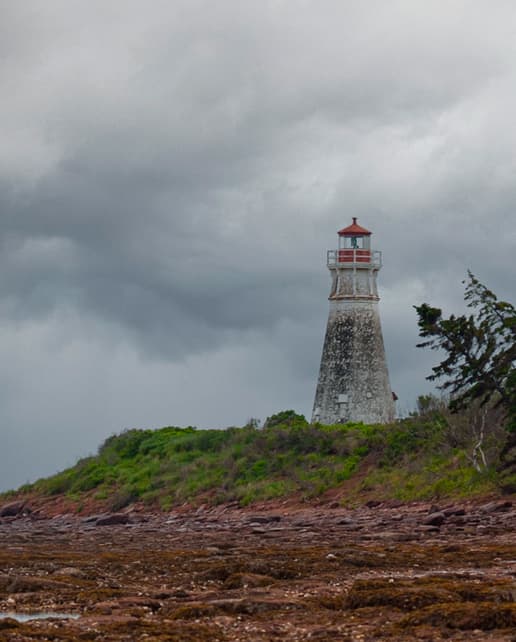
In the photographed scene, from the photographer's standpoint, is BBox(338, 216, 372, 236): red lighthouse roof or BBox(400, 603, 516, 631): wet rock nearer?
BBox(400, 603, 516, 631): wet rock

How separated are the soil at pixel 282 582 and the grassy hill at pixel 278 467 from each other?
8.52 meters

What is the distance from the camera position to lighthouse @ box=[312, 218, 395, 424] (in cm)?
6353

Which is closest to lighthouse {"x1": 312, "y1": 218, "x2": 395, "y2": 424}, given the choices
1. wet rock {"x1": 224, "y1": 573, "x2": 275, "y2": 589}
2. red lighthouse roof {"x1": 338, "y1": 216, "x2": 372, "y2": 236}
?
red lighthouse roof {"x1": 338, "y1": 216, "x2": 372, "y2": 236}

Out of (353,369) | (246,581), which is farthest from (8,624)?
(353,369)

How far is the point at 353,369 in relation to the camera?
64.0m

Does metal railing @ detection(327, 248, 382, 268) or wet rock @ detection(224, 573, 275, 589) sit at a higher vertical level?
metal railing @ detection(327, 248, 382, 268)

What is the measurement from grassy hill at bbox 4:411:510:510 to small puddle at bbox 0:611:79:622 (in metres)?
24.5

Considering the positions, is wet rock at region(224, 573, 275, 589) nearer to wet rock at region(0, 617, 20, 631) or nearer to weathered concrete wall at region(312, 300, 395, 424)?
wet rock at region(0, 617, 20, 631)

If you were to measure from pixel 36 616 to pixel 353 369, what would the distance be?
4872cm

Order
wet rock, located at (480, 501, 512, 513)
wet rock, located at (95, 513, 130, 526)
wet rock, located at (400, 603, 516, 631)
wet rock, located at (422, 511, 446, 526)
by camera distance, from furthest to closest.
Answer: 1. wet rock, located at (95, 513, 130, 526)
2. wet rock, located at (480, 501, 512, 513)
3. wet rock, located at (422, 511, 446, 526)
4. wet rock, located at (400, 603, 516, 631)

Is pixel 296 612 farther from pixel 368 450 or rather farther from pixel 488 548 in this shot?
pixel 368 450

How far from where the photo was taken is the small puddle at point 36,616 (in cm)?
1560

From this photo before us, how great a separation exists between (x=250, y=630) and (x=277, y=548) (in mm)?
12036

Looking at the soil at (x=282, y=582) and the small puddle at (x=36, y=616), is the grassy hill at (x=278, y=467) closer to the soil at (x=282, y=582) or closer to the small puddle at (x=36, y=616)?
the soil at (x=282, y=582)
